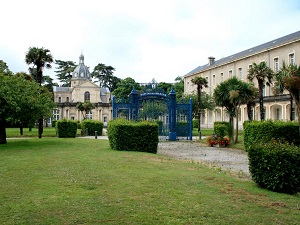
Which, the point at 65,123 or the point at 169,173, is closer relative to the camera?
the point at 169,173

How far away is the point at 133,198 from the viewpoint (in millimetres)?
6020

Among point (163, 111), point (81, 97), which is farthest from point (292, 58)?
point (81, 97)

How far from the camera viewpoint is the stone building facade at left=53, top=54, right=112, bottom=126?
226 ft

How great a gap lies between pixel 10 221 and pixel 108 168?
4618 millimetres

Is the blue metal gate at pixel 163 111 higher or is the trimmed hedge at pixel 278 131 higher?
the blue metal gate at pixel 163 111

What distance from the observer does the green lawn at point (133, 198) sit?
16.3ft

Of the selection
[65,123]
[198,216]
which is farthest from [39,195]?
[65,123]

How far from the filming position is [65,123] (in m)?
26.7

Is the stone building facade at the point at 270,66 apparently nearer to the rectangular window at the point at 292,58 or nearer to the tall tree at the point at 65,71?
the rectangular window at the point at 292,58

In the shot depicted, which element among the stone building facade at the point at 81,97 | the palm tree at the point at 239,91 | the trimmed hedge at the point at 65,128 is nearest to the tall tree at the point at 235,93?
the palm tree at the point at 239,91

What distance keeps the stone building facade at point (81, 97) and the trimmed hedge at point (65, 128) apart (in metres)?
39.6

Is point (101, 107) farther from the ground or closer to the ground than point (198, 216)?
farther from the ground

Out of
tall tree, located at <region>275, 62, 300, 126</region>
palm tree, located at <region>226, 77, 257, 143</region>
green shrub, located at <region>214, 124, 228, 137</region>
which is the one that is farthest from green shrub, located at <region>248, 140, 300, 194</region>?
green shrub, located at <region>214, 124, 228, 137</region>

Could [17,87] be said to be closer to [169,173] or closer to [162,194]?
[169,173]
